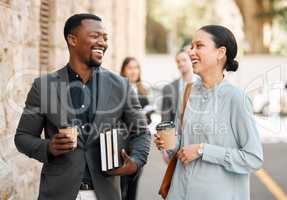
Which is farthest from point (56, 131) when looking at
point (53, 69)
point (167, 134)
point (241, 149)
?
point (53, 69)

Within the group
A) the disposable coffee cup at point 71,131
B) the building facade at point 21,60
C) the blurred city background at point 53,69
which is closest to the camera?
the disposable coffee cup at point 71,131

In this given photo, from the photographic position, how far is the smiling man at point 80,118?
379cm

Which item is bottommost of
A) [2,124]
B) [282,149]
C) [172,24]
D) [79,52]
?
[282,149]

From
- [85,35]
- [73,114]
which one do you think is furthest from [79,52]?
[73,114]

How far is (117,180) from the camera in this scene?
400 cm

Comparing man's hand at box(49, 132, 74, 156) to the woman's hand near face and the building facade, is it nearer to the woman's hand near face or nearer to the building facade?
the woman's hand near face

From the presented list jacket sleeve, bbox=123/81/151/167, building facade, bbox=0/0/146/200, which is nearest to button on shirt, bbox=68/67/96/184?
jacket sleeve, bbox=123/81/151/167

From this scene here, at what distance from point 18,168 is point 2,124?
0.83m

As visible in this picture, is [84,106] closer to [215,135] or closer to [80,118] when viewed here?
[80,118]

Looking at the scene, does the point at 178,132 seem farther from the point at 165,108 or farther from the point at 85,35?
the point at 165,108

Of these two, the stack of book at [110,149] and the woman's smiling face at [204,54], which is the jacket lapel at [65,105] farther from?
the woman's smiling face at [204,54]

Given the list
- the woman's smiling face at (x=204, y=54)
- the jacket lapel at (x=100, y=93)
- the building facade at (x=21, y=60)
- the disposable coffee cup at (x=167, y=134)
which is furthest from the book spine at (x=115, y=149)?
the building facade at (x=21, y=60)

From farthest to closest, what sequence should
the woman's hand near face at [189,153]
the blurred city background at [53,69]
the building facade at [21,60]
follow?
the blurred city background at [53,69] < the building facade at [21,60] < the woman's hand near face at [189,153]

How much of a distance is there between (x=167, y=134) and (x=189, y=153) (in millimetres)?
165
